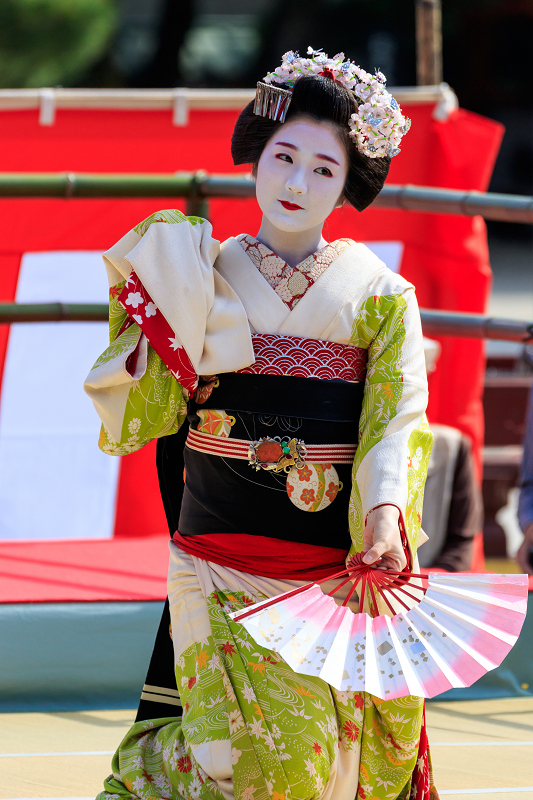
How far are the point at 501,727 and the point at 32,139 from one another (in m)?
2.65

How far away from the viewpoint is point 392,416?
1.56 metres

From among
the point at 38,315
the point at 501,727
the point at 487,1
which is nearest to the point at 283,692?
the point at 501,727

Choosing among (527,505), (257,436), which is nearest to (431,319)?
(527,505)

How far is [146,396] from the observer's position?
1.60 m

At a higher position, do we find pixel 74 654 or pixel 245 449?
pixel 245 449

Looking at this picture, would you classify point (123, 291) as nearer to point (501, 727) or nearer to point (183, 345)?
point (183, 345)

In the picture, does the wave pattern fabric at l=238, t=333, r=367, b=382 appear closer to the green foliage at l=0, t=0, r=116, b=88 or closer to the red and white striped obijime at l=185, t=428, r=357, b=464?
the red and white striped obijime at l=185, t=428, r=357, b=464

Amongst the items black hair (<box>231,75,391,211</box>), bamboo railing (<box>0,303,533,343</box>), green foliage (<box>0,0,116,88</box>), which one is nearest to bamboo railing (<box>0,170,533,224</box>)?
bamboo railing (<box>0,303,533,343</box>)

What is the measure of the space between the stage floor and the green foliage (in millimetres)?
8465

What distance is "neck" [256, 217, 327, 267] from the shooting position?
167 cm

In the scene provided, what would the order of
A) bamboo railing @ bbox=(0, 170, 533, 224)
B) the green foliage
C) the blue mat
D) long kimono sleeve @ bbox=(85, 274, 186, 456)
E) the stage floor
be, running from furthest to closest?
1. the green foliage
2. bamboo railing @ bbox=(0, 170, 533, 224)
3. the blue mat
4. the stage floor
5. long kimono sleeve @ bbox=(85, 274, 186, 456)

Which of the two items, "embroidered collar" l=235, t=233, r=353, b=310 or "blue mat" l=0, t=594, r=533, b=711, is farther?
"blue mat" l=0, t=594, r=533, b=711

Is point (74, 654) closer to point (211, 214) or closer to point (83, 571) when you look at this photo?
point (83, 571)

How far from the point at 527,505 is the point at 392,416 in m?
1.42
